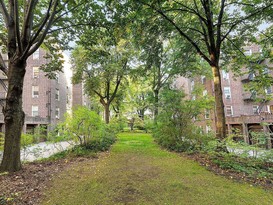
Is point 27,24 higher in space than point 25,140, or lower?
higher

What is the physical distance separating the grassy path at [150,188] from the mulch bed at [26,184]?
257mm

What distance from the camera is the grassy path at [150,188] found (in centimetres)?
326

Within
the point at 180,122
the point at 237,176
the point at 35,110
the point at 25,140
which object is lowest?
the point at 237,176

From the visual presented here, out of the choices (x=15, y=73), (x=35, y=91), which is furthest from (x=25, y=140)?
(x=35, y=91)

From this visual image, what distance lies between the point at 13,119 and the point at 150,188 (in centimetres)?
410

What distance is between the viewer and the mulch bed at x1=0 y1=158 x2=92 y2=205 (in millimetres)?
3184

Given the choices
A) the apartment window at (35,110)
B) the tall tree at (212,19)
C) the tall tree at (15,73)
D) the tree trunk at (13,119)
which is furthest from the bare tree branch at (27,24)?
the apartment window at (35,110)

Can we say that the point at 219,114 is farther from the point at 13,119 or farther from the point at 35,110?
the point at 35,110

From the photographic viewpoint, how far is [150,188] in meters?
3.83

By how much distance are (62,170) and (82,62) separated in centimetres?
1348

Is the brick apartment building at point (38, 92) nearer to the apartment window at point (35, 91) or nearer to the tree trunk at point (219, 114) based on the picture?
the apartment window at point (35, 91)

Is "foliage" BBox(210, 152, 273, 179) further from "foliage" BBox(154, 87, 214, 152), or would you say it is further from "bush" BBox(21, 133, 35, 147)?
"bush" BBox(21, 133, 35, 147)

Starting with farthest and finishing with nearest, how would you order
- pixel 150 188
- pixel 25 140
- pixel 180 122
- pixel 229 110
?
1. pixel 229 110
2. pixel 180 122
3. pixel 25 140
4. pixel 150 188

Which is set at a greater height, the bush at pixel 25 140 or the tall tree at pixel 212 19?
the tall tree at pixel 212 19
